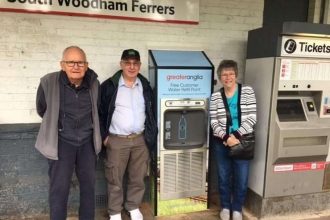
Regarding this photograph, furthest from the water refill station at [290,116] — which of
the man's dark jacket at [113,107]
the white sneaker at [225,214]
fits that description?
the man's dark jacket at [113,107]

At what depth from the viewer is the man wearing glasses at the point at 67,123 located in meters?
2.33

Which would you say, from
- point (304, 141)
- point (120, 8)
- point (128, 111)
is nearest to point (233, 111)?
point (304, 141)

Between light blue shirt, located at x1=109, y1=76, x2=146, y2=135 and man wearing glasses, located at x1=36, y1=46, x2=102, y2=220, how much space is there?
0.68 ft

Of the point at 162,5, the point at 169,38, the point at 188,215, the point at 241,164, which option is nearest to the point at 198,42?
the point at 169,38

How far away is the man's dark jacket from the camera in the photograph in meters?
2.64

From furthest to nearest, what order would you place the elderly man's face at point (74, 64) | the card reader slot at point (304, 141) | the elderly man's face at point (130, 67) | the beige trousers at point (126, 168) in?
the card reader slot at point (304, 141)
the beige trousers at point (126, 168)
the elderly man's face at point (130, 67)
the elderly man's face at point (74, 64)

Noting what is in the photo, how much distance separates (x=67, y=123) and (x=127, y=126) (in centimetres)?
51

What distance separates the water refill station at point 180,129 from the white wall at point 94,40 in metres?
0.25

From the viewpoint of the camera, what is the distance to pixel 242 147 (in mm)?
2762

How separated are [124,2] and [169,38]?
566mm

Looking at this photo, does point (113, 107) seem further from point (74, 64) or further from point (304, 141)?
point (304, 141)

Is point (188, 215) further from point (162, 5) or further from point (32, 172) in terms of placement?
point (162, 5)

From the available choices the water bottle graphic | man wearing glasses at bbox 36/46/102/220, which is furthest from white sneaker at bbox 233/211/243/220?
man wearing glasses at bbox 36/46/102/220

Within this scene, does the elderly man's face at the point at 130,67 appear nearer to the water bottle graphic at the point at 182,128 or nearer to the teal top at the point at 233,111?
the water bottle graphic at the point at 182,128
